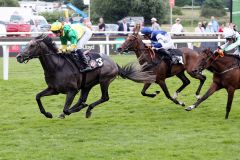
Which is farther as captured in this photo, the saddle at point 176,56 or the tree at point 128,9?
the tree at point 128,9

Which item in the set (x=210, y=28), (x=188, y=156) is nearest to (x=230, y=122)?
(x=188, y=156)

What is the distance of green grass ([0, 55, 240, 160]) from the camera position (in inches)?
290

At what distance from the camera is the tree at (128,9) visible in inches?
1593

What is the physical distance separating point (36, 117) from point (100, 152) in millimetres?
2914

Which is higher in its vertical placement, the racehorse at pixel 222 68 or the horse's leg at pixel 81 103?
the racehorse at pixel 222 68

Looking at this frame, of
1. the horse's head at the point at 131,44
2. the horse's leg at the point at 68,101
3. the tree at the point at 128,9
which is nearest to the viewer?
the horse's leg at the point at 68,101

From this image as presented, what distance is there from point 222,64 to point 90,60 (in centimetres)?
214

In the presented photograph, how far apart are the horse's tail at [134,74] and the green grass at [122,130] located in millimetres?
557

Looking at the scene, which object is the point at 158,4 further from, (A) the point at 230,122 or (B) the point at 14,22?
(A) the point at 230,122

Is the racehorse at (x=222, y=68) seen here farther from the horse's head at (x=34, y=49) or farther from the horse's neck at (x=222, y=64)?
the horse's head at (x=34, y=49)

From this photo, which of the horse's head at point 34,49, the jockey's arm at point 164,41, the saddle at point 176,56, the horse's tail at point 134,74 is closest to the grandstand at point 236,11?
the saddle at point 176,56

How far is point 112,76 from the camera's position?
10.4m

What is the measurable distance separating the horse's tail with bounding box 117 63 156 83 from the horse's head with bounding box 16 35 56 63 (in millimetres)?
1687

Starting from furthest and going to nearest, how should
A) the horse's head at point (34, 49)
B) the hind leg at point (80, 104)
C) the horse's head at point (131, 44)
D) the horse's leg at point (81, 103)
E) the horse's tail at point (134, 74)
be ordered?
→ the horse's head at point (131, 44)
the horse's tail at point (134, 74)
the horse's leg at point (81, 103)
the hind leg at point (80, 104)
the horse's head at point (34, 49)
